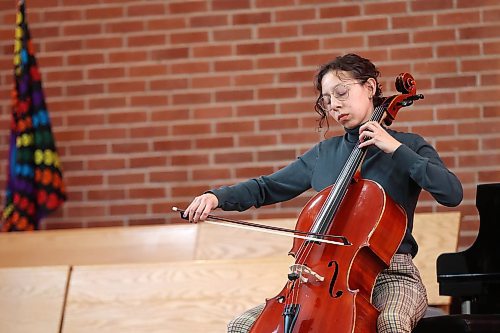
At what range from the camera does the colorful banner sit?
3.99 meters

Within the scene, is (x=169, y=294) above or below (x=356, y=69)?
below

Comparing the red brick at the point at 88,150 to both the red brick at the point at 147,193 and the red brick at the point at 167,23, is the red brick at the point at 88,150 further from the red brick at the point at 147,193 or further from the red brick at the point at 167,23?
the red brick at the point at 167,23

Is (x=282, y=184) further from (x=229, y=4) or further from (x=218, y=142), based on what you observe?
(x=229, y=4)

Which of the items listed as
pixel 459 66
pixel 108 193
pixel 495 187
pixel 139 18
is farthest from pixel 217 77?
pixel 495 187

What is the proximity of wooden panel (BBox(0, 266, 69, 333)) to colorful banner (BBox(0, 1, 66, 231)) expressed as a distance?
45 centimetres

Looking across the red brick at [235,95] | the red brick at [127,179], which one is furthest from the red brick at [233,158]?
the red brick at [127,179]

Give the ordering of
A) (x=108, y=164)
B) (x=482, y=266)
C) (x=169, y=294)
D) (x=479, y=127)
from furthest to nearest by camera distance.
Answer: (x=108, y=164), (x=479, y=127), (x=169, y=294), (x=482, y=266)

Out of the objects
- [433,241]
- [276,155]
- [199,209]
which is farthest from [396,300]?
[276,155]

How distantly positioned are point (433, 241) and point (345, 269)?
1442 millimetres

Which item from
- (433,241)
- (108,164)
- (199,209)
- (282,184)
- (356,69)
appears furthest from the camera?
(108,164)

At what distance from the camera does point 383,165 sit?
2539mm

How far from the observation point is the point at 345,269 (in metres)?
2.26

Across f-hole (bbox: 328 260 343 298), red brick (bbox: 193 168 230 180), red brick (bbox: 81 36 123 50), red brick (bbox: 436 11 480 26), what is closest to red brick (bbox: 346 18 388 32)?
red brick (bbox: 436 11 480 26)

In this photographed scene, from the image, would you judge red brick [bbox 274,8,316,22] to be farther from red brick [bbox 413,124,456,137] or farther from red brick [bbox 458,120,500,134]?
red brick [bbox 458,120,500,134]
